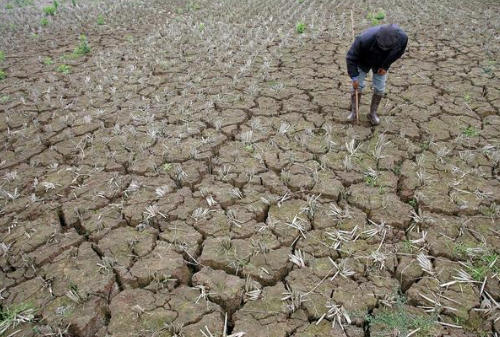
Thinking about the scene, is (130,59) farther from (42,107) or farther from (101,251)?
(101,251)

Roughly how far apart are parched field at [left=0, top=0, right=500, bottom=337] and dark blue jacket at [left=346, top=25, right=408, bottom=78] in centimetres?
72

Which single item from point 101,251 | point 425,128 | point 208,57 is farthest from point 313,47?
point 101,251

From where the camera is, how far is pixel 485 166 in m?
3.65

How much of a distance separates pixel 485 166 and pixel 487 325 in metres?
1.93

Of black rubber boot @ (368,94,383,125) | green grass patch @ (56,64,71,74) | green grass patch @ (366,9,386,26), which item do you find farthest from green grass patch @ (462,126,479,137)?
green grass patch @ (56,64,71,74)

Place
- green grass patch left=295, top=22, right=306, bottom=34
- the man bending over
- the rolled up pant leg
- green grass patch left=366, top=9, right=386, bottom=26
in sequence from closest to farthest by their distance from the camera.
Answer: the man bending over, the rolled up pant leg, green grass patch left=295, top=22, right=306, bottom=34, green grass patch left=366, top=9, right=386, bottom=26

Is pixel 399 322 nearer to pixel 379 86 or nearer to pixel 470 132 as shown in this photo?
pixel 379 86

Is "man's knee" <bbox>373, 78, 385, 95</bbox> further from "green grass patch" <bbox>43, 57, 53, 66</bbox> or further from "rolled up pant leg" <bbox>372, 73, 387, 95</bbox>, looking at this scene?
"green grass patch" <bbox>43, 57, 53, 66</bbox>

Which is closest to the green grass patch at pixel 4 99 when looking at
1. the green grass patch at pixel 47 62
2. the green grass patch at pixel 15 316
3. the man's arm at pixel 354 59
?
the green grass patch at pixel 47 62

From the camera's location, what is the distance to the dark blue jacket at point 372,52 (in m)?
3.87

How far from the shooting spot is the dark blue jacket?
3.87 m

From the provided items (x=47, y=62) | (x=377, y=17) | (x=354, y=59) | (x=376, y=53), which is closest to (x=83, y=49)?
(x=47, y=62)

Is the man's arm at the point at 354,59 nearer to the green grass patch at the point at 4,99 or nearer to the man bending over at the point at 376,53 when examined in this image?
the man bending over at the point at 376,53

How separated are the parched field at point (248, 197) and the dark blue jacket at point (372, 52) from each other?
72 cm
